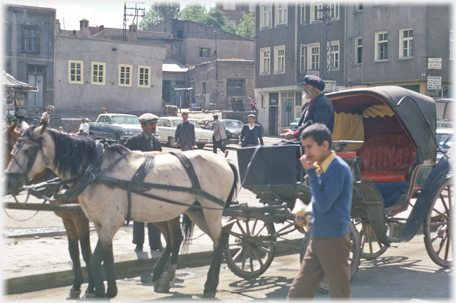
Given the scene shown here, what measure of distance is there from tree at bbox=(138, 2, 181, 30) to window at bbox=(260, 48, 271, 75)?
207 ft

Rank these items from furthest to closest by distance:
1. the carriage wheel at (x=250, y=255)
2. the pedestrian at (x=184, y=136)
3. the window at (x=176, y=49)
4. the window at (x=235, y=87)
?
1. the window at (x=176, y=49)
2. the window at (x=235, y=87)
3. the pedestrian at (x=184, y=136)
4. the carriage wheel at (x=250, y=255)

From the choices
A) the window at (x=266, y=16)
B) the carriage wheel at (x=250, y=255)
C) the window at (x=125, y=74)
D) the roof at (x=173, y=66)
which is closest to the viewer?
the carriage wheel at (x=250, y=255)

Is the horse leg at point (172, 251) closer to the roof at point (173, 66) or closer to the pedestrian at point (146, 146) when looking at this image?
the pedestrian at point (146, 146)

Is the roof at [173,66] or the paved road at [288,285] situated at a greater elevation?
the roof at [173,66]

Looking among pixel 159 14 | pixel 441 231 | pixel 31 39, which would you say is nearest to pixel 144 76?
pixel 31 39

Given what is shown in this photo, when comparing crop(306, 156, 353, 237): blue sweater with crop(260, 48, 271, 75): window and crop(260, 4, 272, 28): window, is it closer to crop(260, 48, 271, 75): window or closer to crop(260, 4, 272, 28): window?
crop(260, 48, 271, 75): window

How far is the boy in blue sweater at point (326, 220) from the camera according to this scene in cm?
427

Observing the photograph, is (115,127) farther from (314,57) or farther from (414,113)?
(414,113)

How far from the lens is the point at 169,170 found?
629cm

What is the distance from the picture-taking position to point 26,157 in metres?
5.63

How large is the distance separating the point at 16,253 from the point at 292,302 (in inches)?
180

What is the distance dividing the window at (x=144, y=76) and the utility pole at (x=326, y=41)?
47.3 feet

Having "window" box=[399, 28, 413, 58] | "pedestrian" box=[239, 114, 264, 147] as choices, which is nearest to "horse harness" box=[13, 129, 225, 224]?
"pedestrian" box=[239, 114, 264, 147]

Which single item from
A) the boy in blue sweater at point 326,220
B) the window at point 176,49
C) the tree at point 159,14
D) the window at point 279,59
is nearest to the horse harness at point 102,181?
the boy in blue sweater at point 326,220
